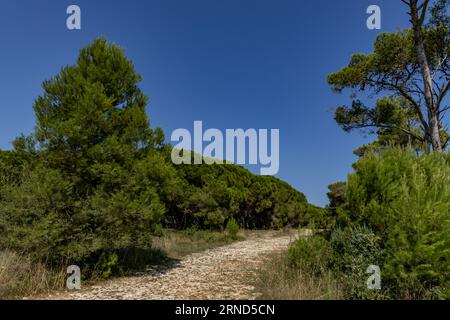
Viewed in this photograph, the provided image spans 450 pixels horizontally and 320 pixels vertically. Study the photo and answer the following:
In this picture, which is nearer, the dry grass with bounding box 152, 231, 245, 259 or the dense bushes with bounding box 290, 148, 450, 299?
the dense bushes with bounding box 290, 148, 450, 299

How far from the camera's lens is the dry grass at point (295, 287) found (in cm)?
444

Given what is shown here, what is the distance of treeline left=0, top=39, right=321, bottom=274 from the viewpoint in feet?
18.3

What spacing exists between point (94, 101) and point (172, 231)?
7.64 metres

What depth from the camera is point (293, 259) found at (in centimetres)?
580

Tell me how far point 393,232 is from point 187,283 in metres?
4.00

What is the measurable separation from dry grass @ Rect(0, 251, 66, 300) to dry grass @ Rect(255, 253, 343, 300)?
3.97 m

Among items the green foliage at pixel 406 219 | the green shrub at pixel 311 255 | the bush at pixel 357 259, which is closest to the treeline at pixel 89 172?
the green shrub at pixel 311 255

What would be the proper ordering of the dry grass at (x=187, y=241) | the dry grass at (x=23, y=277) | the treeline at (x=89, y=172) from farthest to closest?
1. the dry grass at (x=187, y=241)
2. the treeline at (x=89, y=172)
3. the dry grass at (x=23, y=277)

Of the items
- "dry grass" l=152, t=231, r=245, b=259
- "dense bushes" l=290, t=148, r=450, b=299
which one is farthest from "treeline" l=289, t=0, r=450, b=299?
"dry grass" l=152, t=231, r=245, b=259

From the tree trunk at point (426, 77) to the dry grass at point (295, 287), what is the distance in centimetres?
897

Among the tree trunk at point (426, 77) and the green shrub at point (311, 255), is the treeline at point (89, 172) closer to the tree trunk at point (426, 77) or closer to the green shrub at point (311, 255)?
the green shrub at point (311, 255)

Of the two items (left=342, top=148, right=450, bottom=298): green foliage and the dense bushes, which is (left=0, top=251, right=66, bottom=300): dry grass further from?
(left=342, top=148, right=450, bottom=298): green foliage
